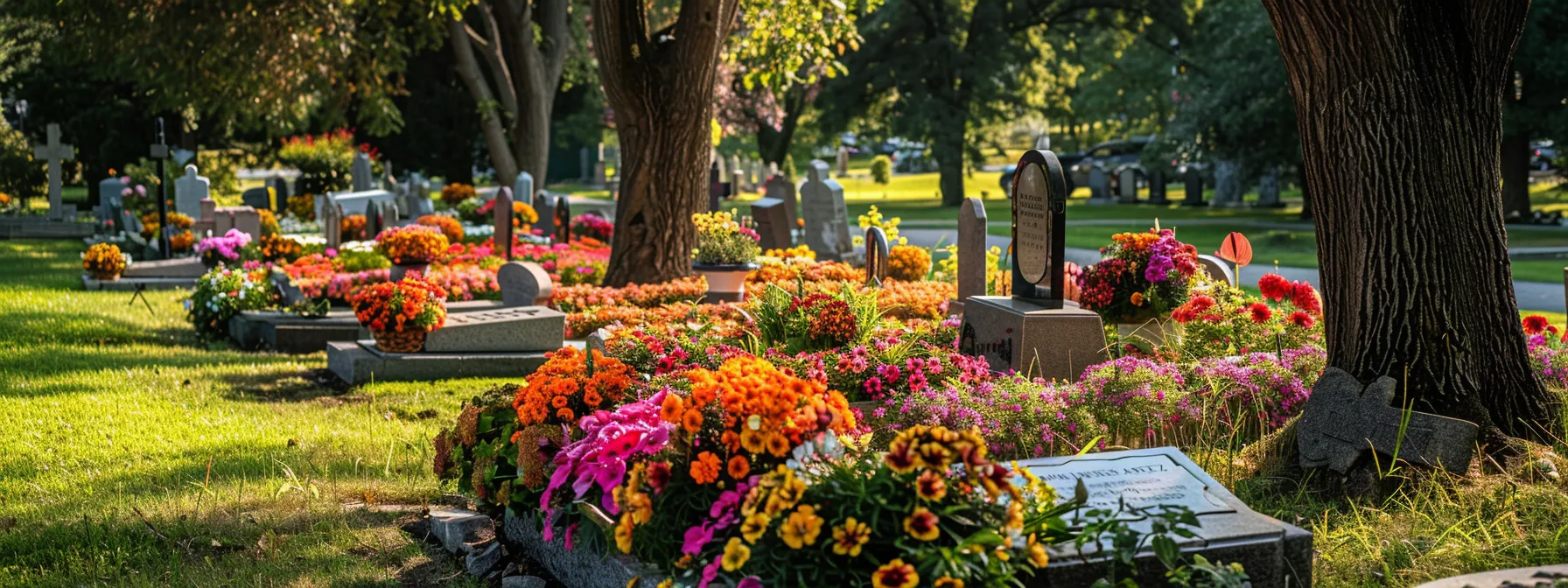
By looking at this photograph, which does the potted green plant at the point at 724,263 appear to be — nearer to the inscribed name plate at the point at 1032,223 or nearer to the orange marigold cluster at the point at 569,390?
the inscribed name plate at the point at 1032,223

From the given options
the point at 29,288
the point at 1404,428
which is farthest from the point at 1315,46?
the point at 29,288

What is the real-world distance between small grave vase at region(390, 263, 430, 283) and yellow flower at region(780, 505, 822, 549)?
9.86m

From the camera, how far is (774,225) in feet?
56.5

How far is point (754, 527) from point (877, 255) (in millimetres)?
9240

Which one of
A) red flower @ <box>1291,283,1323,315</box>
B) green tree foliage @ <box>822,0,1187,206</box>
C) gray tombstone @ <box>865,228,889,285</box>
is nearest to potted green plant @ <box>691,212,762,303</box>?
gray tombstone @ <box>865,228,889,285</box>

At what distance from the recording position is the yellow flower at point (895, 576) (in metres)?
3.47

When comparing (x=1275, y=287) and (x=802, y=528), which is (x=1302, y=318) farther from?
(x=802, y=528)

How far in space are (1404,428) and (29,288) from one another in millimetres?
14894

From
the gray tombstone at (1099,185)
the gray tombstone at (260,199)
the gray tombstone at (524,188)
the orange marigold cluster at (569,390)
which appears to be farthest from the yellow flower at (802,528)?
the gray tombstone at (1099,185)

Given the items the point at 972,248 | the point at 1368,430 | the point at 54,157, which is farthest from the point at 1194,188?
the point at 1368,430

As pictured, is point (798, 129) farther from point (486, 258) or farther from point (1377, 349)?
point (1377, 349)

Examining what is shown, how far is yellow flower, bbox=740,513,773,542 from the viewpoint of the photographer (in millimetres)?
3605

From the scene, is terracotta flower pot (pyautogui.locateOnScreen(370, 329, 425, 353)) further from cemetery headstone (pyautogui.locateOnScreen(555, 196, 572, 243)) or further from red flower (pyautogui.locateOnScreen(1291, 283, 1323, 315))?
cemetery headstone (pyautogui.locateOnScreen(555, 196, 572, 243))

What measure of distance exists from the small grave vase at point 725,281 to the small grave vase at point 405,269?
2537mm
